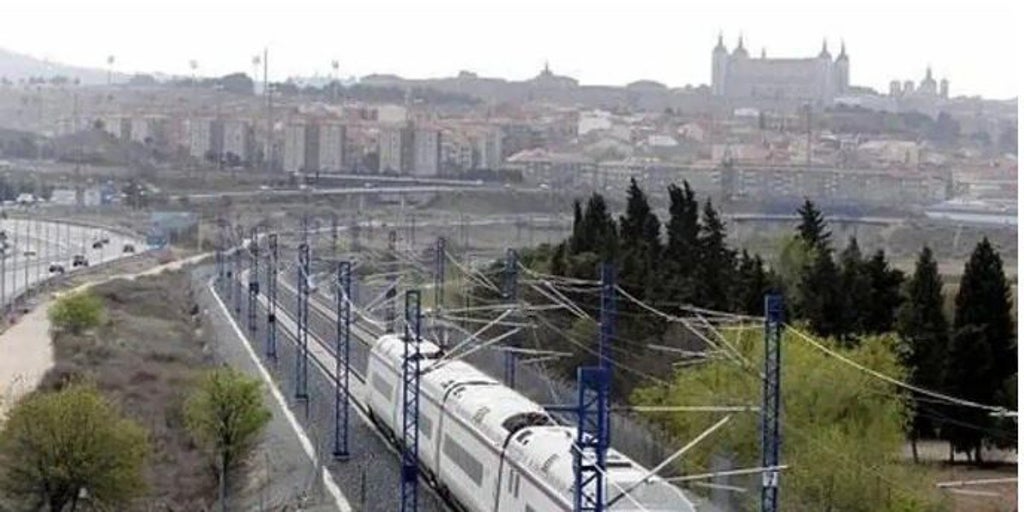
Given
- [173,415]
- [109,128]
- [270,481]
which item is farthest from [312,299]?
[109,128]

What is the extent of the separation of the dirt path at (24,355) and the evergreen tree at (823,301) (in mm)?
7641

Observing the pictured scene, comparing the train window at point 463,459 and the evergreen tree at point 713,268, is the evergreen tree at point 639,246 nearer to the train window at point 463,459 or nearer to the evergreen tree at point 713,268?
the evergreen tree at point 713,268

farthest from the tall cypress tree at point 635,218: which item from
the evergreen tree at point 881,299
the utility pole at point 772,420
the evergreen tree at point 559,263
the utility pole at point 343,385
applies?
the utility pole at point 772,420

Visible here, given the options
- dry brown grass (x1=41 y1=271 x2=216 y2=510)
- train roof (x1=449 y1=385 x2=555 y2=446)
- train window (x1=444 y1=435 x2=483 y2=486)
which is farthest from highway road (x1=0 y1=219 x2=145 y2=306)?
train roof (x1=449 y1=385 x2=555 y2=446)

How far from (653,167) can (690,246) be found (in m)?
50.6

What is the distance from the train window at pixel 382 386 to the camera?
16.5 meters

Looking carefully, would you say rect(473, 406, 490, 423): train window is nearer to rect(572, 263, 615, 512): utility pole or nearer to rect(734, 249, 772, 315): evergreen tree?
rect(572, 263, 615, 512): utility pole

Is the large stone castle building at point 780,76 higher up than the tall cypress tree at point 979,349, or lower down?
higher up

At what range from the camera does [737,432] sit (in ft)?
42.6

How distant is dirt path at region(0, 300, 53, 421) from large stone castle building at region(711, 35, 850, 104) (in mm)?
87518

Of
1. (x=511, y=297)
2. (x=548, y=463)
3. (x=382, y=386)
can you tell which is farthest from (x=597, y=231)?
(x=548, y=463)

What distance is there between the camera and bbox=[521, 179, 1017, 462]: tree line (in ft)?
52.6

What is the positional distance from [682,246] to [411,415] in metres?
7.87

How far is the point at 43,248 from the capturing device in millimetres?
48312
